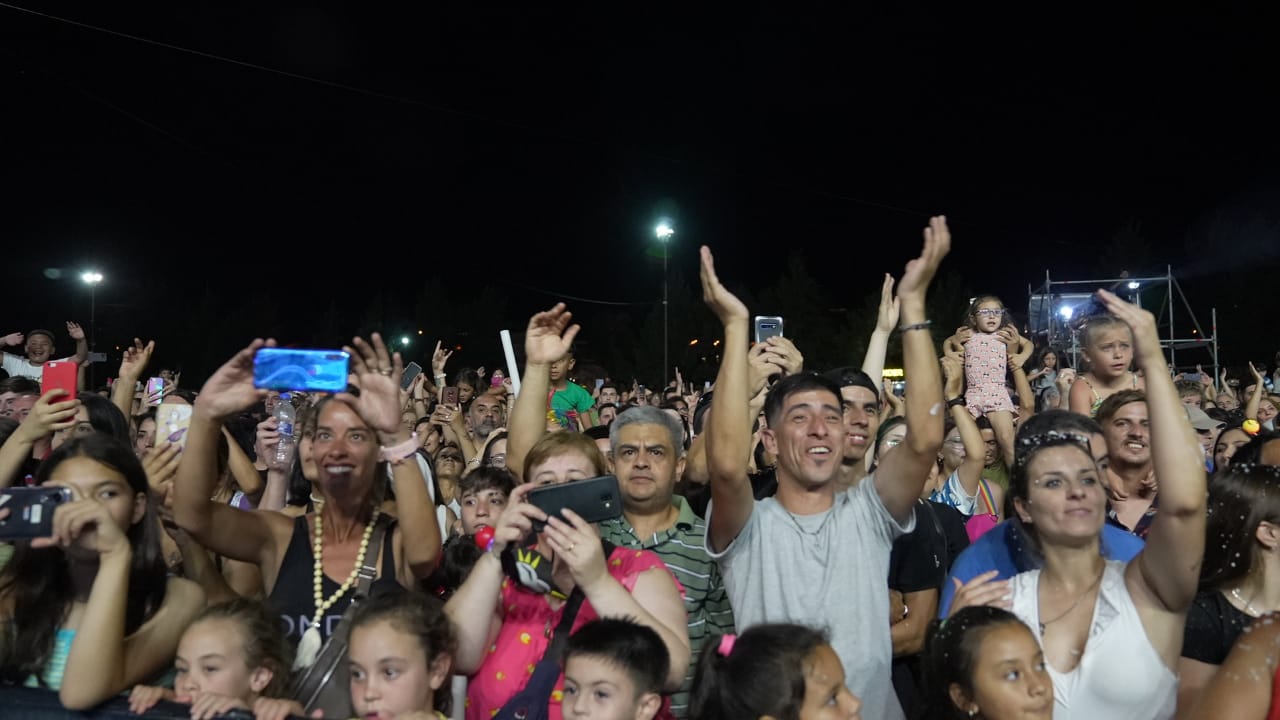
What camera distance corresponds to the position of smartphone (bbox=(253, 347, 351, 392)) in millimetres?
2893

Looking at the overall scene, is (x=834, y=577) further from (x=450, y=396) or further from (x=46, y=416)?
(x=450, y=396)

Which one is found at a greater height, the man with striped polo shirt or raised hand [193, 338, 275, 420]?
raised hand [193, 338, 275, 420]

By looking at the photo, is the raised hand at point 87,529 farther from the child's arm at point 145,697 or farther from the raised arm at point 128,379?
the raised arm at point 128,379

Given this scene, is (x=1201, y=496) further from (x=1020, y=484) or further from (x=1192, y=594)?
(x=1020, y=484)

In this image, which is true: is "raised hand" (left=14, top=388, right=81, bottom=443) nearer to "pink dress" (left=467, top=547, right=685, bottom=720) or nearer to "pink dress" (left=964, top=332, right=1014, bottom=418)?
"pink dress" (left=467, top=547, right=685, bottom=720)

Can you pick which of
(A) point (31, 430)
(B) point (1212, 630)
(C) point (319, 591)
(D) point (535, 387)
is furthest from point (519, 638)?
(B) point (1212, 630)

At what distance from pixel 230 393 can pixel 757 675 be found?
1.83 meters

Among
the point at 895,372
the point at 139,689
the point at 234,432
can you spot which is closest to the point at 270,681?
the point at 139,689

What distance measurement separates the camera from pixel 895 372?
37.9m

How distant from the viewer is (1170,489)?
2688 millimetres

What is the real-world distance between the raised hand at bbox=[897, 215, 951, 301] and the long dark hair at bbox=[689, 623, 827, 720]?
122 cm

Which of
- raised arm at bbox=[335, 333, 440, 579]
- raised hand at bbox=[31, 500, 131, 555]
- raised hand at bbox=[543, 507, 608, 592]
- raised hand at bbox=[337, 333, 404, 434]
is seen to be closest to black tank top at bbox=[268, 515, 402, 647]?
raised arm at bbox=[335, 333, 440, 579]

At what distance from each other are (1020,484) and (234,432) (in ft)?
14.9

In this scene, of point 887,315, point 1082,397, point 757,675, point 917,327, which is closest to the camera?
point 757,675
